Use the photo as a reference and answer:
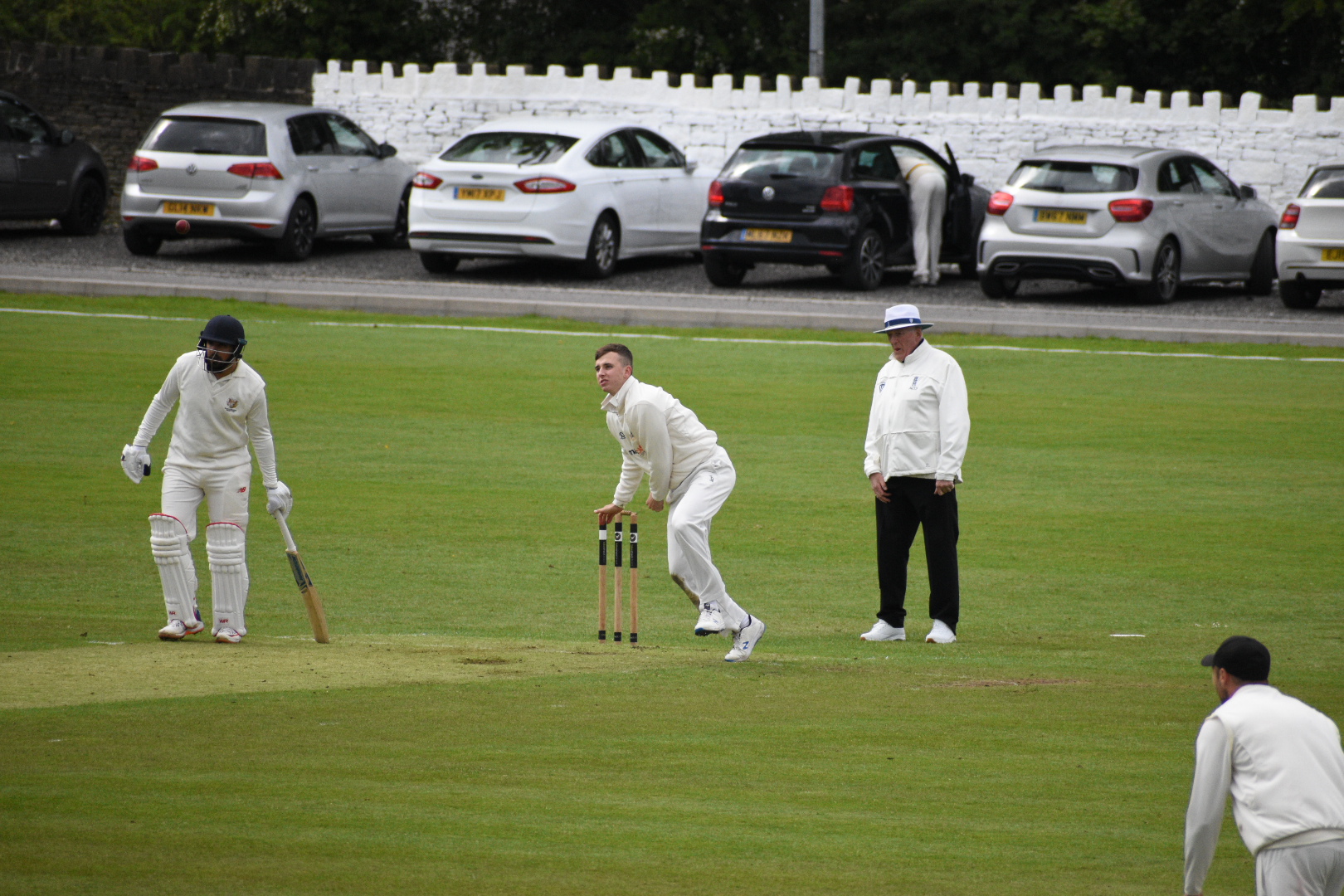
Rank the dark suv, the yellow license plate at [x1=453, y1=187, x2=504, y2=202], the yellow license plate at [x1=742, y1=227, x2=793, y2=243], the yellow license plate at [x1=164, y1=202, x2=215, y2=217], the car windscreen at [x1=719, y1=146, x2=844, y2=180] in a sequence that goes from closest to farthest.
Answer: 1. the yellow license plate at [x1=742, y1=227, x2=793, y2=243]
2. the car windscreen at [x1=719, y1=146, x2=844, y2=180]
3. the yellow license plate at [x1=453, y1=187, x2=504, y2=202]
4. the yellow license plate at [x1=164, y1=202, x2=215, y2=217]
5. the dark suv

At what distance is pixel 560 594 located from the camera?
11484 millimetres

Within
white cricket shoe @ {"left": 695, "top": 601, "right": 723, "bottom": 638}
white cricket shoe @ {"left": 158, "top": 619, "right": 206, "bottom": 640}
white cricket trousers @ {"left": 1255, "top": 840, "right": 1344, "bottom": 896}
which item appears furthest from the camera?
white cricket shoe @ {"left": 158, "top": 619, "right": 206, "bottom": 640}

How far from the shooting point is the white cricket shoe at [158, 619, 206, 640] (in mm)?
9766

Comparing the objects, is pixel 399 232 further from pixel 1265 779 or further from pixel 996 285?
pixel 1265 779

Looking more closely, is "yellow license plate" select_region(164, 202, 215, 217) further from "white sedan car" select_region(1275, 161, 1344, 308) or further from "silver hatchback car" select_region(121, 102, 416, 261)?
"white sedan car" select_region(1275, 161, 1344, 308)

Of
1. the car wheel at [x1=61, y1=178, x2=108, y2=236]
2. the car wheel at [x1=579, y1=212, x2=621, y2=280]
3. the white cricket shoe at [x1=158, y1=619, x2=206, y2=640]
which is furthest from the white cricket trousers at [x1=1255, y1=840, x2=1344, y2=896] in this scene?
the car wheel at [x1=61, y1=178, x2=108, y2=236]

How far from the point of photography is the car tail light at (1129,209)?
23.5 metres

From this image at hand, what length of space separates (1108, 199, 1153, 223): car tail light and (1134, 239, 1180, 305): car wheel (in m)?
0.62

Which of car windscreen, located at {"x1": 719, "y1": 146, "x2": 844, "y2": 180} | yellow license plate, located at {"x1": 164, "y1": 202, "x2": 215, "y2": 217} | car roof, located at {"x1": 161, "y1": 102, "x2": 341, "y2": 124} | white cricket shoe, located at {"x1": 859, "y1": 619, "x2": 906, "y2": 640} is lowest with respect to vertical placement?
white cricket shoe, located at {"x1": 859, "y1": 619, "x2": 906, "y2": 640}

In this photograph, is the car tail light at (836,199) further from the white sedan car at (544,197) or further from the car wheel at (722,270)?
the white sedan car at (544,197)

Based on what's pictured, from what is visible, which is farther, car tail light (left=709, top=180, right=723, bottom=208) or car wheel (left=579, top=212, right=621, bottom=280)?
car wheel (left=579, top=212, right=621, bottom=280)

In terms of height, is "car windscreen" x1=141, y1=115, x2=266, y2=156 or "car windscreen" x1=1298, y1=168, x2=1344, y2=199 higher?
"car windscreen" x1=141, y1=115, x2=266, y2=156

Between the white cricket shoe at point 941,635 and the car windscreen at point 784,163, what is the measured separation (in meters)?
14.9

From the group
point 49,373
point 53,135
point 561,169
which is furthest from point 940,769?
point 53,135
